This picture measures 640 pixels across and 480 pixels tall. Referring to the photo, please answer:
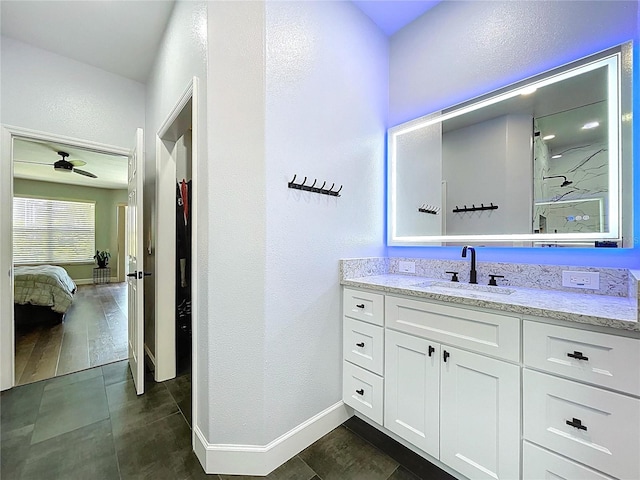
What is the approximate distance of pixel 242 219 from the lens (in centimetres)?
141

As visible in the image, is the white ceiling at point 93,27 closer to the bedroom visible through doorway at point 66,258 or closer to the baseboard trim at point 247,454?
the bedroom visible through doorway at point 66,258

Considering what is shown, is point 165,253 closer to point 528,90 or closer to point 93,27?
point 93,27

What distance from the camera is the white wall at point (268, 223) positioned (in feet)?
4.61

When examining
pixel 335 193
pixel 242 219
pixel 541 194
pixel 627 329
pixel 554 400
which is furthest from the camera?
pixel 335 193

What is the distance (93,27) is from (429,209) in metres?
3.01

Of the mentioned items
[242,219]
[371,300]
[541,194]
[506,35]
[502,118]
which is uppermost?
[506,35]

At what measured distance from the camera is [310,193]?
5.33 feet

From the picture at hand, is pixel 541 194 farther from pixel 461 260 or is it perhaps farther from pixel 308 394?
pixel 308 394

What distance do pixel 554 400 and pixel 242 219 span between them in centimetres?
152

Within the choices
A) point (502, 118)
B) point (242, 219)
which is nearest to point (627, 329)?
point (502, 118)

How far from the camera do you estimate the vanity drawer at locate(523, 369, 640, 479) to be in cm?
88

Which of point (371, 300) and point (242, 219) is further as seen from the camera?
point (371, 300)

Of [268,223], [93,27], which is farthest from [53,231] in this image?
[268,223]

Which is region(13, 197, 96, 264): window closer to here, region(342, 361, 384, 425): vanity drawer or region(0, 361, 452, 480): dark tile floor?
region(0, 361, 452, 480): dark tile floor
